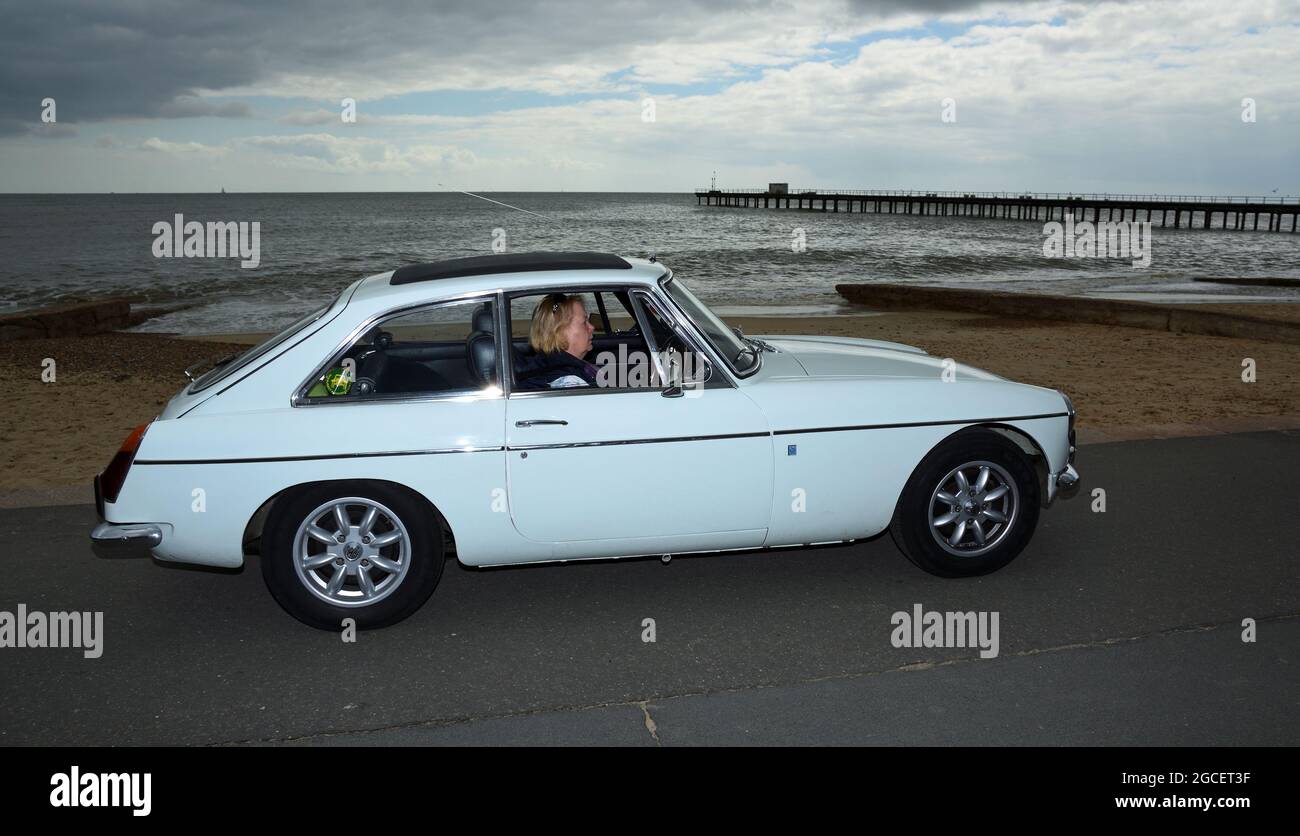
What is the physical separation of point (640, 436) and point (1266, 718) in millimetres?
2538

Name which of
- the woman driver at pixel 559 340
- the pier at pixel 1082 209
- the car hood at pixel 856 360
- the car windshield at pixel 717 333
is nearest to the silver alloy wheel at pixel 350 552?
the woman driver at pixel 559 340

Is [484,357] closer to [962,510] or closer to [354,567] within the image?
[354,567]

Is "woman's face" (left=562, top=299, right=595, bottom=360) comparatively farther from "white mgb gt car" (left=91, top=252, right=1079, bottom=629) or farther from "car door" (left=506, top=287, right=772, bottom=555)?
"car door" (left=506, top=287, right=772, bottom=555)

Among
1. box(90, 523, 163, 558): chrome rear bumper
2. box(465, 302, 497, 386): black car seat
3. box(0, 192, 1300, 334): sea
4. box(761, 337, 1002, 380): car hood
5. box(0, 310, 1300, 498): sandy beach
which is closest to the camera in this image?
box(90, 523, 163, 558): chrome rear bumper

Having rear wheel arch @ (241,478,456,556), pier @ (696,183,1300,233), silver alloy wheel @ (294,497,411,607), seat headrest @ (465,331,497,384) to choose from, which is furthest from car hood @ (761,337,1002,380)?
pier @ (696,183,1300,233)

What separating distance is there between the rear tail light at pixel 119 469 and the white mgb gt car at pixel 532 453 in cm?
1

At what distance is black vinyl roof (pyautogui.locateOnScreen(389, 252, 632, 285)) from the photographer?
473cm

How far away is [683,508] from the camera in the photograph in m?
4.56

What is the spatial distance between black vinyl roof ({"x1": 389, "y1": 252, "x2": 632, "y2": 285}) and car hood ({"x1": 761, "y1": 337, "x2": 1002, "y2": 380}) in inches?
38.5

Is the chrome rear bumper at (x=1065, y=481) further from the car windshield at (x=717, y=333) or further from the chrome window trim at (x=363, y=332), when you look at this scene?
the chrome window trim at (x=363, y=332)

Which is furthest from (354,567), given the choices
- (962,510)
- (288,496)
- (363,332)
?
(962,510)

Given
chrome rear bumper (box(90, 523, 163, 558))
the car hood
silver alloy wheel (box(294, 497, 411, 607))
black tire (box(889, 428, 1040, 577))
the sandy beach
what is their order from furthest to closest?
the sandy beach → the car hood → black tire (box(889, 428, 1040, 577)) → silver alloy wheel (box(294, 497, 411, 607)) → chrome rear bumper (box(90, 523, 163, 558))

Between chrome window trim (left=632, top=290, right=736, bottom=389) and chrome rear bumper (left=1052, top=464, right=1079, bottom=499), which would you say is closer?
chrome window trim (left=632, top=290, right=736, bottom=389)
